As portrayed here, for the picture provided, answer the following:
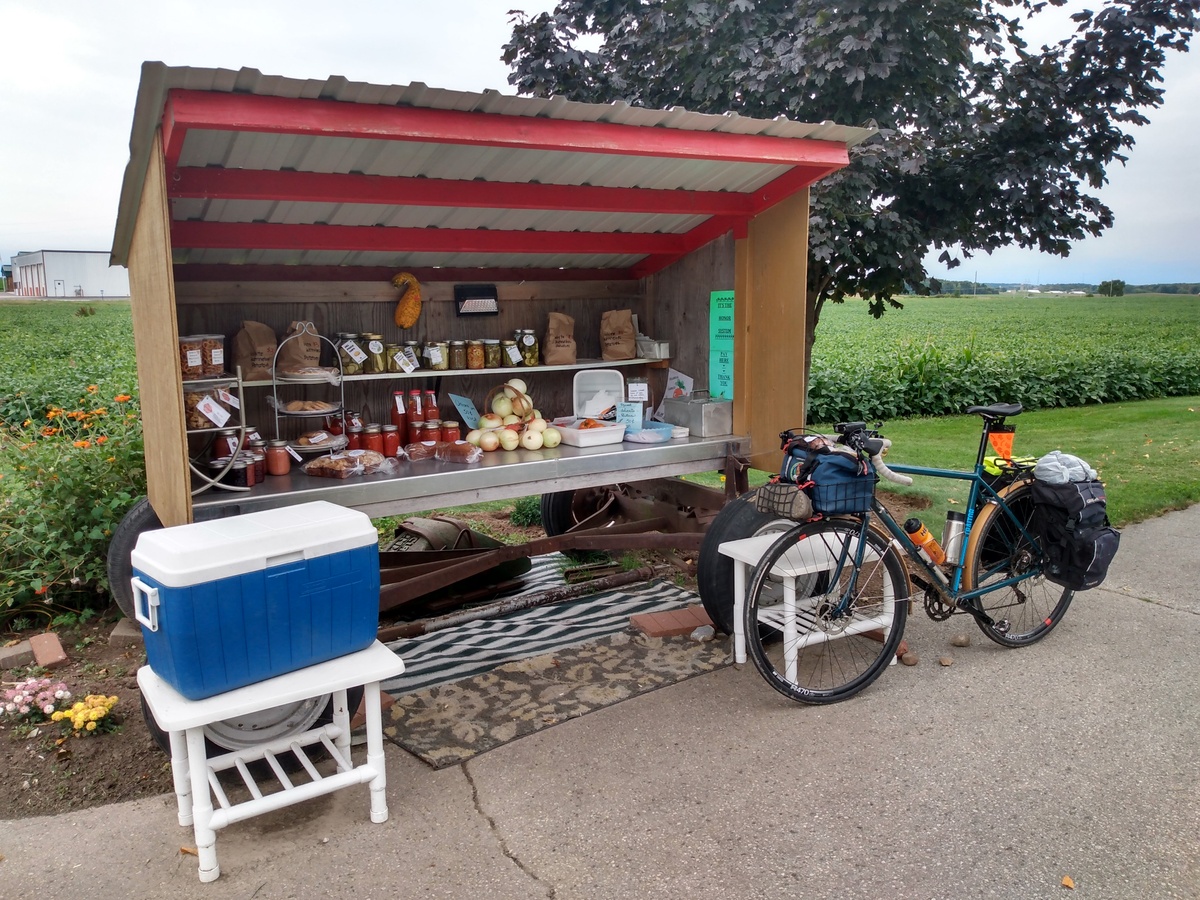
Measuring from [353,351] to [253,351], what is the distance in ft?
1.77

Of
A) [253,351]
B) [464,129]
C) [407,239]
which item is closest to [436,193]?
[407,239]

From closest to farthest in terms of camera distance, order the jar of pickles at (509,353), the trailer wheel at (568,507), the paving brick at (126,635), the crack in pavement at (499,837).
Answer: the crack in pavement at (499,837) < the paving brick at (126,635) < the jar of pickles at (509,353) < the trailer wheel at (568,507)

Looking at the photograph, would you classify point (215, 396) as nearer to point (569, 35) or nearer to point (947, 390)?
point (569, 35)

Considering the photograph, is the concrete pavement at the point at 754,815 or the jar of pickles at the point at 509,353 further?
the jar of pickles at the point at 509,353

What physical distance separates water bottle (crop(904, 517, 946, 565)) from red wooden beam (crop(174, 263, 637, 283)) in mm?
3057

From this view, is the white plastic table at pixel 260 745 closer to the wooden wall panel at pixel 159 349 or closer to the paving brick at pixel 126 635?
the wooden wall panel at pixel 159 349

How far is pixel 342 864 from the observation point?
117 inches

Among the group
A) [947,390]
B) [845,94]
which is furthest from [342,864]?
[947,390]

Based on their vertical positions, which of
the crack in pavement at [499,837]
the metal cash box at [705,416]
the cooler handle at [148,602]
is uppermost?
the metal cash box at [705,416]

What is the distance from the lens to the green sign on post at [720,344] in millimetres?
5797

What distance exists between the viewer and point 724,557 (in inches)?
178

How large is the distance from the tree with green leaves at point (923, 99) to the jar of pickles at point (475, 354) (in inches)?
84.4

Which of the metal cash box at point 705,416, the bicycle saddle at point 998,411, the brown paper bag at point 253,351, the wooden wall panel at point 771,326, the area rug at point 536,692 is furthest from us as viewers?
the metal cash box at point 705,416

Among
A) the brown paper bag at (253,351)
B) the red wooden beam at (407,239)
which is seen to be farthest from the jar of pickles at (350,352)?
the red wooden beam at (407,239)
